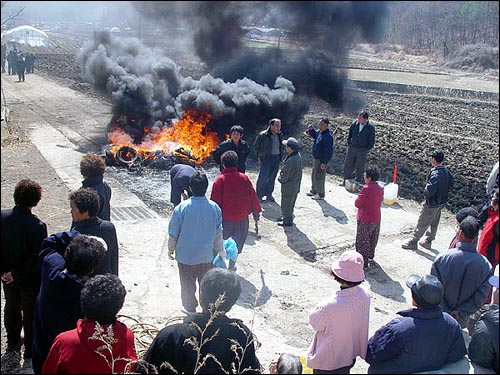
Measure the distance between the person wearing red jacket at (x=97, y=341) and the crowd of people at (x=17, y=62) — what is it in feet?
82.9

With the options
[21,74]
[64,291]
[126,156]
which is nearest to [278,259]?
[64,291]

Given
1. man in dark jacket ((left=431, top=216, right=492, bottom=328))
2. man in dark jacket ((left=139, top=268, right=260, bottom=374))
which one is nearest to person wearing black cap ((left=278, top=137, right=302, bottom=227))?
man in dark jacket ((left=431, top=216, right=492, bottom=328))

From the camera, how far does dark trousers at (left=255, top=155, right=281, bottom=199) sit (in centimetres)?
948

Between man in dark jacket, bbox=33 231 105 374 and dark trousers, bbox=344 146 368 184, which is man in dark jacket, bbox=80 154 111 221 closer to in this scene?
man in dark jacket, bbox=33 231 105 374

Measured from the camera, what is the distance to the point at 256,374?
303 centimetres

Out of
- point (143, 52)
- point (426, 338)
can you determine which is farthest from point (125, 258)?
point (143, 52)

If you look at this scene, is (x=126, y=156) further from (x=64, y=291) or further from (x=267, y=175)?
(x=64, y=291)

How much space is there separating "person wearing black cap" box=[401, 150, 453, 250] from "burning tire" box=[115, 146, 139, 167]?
6.63 metres

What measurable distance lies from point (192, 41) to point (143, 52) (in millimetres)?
2143

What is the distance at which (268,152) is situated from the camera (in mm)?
9344

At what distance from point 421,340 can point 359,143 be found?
785cm

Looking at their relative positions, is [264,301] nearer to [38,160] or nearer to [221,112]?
[38,160]

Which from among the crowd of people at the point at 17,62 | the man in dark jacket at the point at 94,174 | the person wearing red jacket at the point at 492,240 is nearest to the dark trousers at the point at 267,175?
the man in dark jacket at the point at 94,174

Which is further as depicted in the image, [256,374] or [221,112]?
[221,112]
